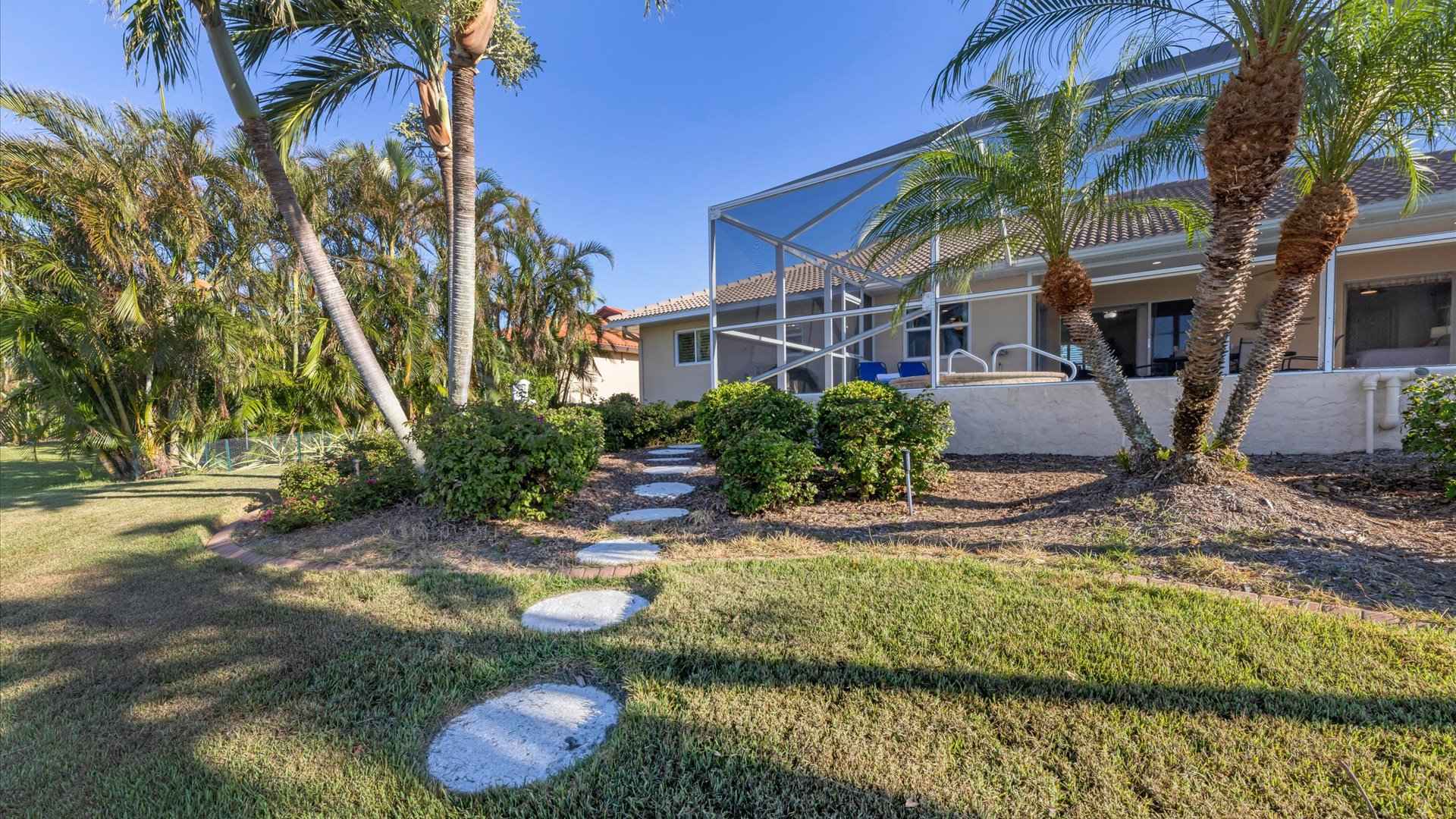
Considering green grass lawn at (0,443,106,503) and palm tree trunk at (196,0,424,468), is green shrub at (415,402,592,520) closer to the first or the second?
palm tree trunk at (196,0,424,468)

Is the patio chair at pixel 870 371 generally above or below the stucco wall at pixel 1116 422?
above

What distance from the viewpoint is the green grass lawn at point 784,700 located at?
184 centimetres

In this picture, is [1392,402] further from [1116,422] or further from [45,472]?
[45,472]

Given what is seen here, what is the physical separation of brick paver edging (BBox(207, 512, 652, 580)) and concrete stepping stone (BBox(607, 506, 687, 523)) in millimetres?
1318

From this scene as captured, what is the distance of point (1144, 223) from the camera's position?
10.2 metres

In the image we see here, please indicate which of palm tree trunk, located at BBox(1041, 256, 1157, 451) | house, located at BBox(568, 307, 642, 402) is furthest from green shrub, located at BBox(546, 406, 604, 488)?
house, located at BBox(568, 307, 642, 402)

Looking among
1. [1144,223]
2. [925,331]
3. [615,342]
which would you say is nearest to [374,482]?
[925,331]

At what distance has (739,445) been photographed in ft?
17.8

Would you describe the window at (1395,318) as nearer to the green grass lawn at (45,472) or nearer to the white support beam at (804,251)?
the white support beam at (804,251)

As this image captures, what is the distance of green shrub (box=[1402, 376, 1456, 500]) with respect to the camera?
457 centimetres

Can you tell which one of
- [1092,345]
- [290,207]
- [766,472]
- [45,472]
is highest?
[290,207]

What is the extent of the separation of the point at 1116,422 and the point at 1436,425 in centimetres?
246

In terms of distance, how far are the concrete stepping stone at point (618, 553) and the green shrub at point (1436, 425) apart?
244 inches

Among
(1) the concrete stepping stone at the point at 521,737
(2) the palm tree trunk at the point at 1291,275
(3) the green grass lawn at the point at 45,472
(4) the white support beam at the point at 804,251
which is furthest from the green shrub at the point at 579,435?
(3) the green grass lawn at the point at 45,472
